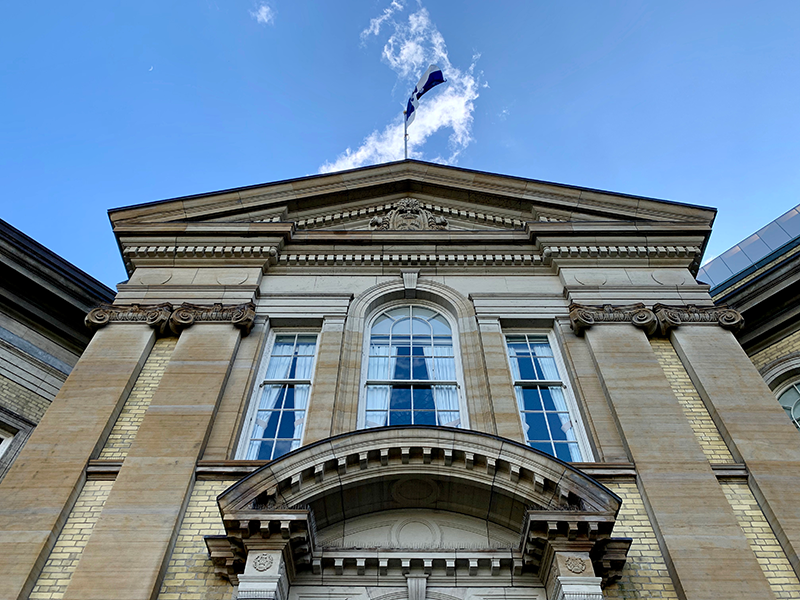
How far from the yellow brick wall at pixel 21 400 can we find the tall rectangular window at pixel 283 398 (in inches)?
194

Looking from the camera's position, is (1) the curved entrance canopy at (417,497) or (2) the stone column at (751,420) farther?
(2) the stone column at (751,420)

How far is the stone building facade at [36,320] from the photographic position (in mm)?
14227

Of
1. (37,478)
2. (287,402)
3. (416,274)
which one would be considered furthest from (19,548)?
(416,274)

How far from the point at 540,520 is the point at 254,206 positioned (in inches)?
419

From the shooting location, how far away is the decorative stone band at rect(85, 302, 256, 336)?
44.7 feet

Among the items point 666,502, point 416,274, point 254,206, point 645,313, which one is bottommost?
point 666,502

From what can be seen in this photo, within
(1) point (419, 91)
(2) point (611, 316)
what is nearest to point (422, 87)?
(1) point (419, 91)

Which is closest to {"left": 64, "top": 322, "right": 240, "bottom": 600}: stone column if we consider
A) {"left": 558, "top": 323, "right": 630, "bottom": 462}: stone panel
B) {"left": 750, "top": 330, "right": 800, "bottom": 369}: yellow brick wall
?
{"left": 558, "top": 323, "right": 630, "bottom": 462}: stone panel

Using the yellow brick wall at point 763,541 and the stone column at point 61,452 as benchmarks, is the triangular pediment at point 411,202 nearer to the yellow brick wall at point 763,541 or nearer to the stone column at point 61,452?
the stone column at point 61,452

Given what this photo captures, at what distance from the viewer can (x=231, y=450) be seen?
1147 centimetres

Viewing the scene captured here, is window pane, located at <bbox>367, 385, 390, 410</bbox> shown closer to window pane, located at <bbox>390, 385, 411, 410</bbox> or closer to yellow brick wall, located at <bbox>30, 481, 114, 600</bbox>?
window pane, located at <bbox>390, 385, 411, 410</bbox>

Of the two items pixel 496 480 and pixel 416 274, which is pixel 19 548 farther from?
pixel 416 274

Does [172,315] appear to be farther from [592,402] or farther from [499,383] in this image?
[592,402]

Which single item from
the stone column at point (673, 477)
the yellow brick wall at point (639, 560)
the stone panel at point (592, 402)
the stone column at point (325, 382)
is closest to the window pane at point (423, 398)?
the stone column at point (325, 382)
